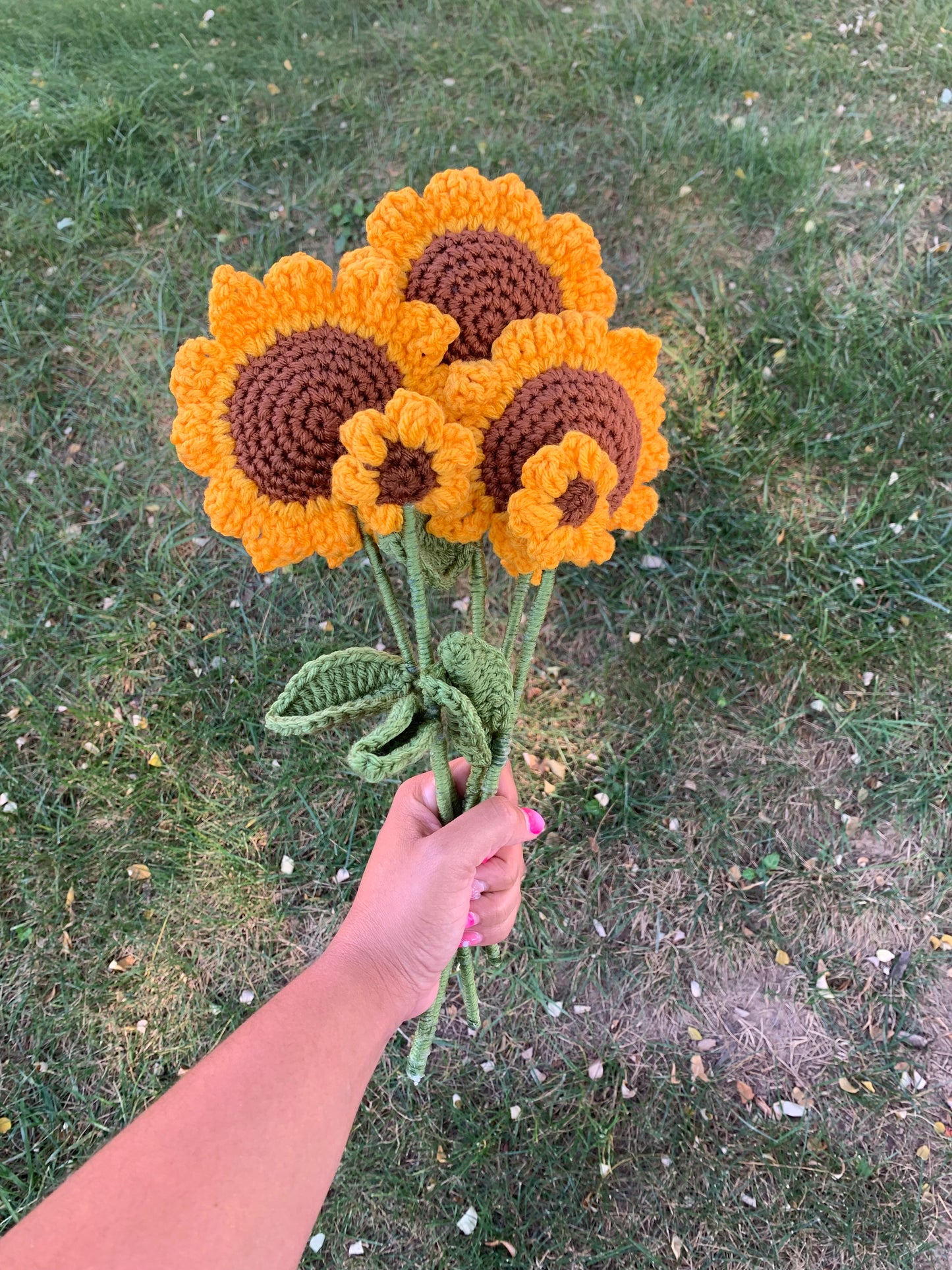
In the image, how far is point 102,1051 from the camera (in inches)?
70.1

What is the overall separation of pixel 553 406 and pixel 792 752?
4.32 ft

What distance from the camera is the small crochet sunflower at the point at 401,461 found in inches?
31.2

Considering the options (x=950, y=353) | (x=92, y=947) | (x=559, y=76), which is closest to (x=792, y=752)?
(x=950, y=353)

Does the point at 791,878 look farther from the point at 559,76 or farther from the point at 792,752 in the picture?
the point at 559,76

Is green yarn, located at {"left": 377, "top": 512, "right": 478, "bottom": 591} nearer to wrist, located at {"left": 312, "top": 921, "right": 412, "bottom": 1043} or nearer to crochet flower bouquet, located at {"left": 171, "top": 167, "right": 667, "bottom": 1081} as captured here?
crochet flower bouquet, located at {"left": 171, "top": 167, "right": 667, "bottom": 1081}

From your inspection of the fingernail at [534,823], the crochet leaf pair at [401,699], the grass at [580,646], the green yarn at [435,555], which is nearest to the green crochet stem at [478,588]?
the green yarn at [435,555]

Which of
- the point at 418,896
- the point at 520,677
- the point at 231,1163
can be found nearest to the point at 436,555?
the point at 520,677

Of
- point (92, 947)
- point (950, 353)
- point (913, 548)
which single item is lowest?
point (92, 947)

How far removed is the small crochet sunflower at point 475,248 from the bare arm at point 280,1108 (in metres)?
0.70

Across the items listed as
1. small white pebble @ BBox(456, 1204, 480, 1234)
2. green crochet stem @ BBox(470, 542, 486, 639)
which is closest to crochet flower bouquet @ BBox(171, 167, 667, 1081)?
green crochet stem @ BBox(470, 542, 486, 639)

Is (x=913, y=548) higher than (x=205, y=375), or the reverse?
(x=205, y=375)

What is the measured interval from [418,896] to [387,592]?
47 cm

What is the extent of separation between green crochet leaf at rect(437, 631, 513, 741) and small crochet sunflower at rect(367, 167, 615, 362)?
0.35 metres

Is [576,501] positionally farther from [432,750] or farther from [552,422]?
[432,750]
